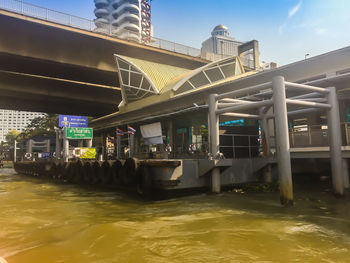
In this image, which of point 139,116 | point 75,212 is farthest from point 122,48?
point 75,212

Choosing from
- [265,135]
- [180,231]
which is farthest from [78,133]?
[180,231]

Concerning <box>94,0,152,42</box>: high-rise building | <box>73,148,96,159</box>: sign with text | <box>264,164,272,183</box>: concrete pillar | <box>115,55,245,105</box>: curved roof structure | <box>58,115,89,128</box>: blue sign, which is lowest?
<box>264,164,272,183</box>: concrete pillar

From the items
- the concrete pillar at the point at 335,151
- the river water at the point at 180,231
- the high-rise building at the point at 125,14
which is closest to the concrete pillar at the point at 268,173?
the river water at the point at 180,231

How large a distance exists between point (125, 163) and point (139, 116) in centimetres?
1466

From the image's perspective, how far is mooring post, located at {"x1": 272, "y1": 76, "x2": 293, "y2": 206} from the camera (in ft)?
29.6

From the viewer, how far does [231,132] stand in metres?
14.5

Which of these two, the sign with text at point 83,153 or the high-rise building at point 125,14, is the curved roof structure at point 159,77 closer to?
the sign with text at point 83,153

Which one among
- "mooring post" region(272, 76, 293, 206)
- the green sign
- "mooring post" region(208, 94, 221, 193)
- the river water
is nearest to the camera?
the river water

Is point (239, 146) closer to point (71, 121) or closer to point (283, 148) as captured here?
point (283, 148)

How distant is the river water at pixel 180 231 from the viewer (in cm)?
509

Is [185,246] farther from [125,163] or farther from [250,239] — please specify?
[125,163]

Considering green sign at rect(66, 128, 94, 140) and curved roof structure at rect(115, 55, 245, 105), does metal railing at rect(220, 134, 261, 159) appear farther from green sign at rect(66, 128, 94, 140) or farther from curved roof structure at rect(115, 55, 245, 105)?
green sign at rect(66, 128, 94, 140)

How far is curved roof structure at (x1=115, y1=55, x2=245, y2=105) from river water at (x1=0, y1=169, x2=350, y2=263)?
17313mm

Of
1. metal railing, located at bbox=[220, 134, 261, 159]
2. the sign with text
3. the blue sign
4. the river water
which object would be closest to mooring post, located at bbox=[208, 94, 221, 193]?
the river water
